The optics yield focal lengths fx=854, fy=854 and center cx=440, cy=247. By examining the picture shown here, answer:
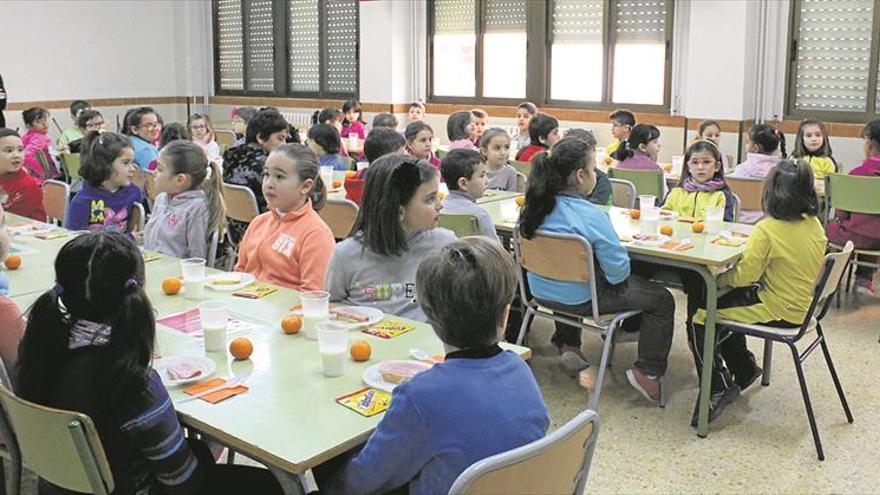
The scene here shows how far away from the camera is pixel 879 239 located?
5191 mm

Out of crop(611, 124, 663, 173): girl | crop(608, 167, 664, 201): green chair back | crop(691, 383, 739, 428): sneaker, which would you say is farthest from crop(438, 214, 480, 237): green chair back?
crop(611, 124, 663, 173): girl

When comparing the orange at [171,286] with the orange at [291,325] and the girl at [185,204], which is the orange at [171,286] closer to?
the orange at [291,325]

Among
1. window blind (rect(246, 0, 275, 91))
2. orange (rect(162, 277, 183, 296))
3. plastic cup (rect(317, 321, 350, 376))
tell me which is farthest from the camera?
window blind (rect(246, 0, 275, 91))

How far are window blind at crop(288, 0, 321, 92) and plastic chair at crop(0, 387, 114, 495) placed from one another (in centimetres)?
966

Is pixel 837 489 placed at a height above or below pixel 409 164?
below

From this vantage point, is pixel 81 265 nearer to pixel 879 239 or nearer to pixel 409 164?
pixel 409 164

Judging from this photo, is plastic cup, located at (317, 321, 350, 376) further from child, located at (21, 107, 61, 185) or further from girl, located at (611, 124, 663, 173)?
child, located at (21, 107, 61, 185)

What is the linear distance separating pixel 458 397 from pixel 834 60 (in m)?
7.11

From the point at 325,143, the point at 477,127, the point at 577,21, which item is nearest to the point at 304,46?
the point at 577,21

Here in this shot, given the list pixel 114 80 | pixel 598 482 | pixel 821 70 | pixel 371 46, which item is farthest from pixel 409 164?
pixel 114 80

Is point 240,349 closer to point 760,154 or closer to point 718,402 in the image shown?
point 718,402

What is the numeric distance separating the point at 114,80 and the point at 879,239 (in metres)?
9.80

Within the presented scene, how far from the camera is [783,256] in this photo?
3.47 m

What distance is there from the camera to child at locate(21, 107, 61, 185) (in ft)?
22.0
